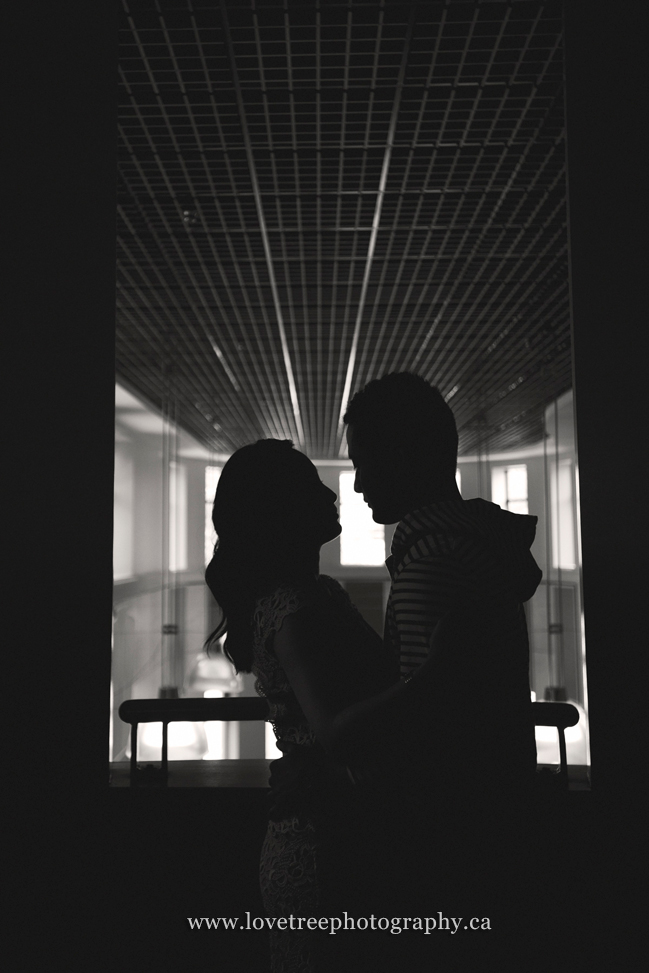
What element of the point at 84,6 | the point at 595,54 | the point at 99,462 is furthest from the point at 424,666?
the point at 84,6

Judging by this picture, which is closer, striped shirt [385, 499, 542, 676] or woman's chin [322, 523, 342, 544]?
striped shirt [385, 499, 542, 676]

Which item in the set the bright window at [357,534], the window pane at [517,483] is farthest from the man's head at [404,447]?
the bright window at [357,534]

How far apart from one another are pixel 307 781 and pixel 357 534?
49.3 ft

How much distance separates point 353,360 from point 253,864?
200 inches

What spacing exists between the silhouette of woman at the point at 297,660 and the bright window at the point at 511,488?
27.4ft

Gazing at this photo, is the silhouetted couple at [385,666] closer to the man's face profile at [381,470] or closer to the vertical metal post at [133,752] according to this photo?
the man's face profile at [381,470]

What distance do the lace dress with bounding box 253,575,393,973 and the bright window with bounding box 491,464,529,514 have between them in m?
8.35

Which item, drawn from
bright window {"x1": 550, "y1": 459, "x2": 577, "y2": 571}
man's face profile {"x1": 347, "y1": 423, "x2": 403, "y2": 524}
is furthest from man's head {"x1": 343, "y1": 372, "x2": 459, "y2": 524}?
bright window {"x1": 550, "y1": 459, "x2": 577, "y2": 571}

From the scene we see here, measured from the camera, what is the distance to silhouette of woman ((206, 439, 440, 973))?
1031 mm

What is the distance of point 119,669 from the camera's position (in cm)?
758

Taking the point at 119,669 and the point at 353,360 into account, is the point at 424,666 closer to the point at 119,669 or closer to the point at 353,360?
the point at 353,360

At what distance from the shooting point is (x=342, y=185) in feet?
10.5

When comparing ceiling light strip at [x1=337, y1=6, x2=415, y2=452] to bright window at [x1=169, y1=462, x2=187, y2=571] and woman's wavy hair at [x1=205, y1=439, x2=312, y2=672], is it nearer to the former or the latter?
woman's wavy hair at [x1=205, y1=439, x2=312, y2=672]

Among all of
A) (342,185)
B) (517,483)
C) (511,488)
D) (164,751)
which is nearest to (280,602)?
(164,751)
